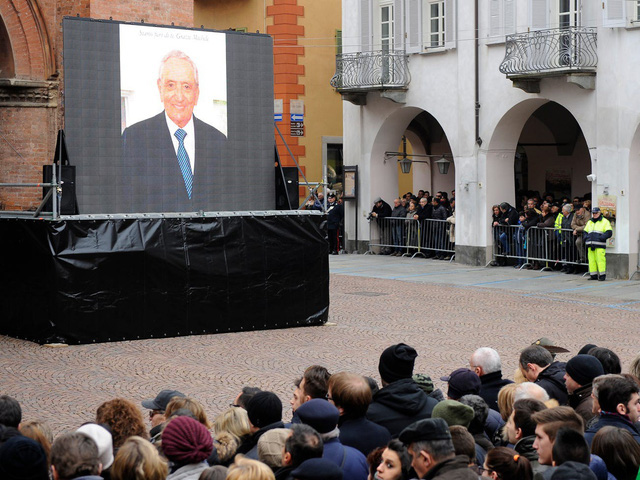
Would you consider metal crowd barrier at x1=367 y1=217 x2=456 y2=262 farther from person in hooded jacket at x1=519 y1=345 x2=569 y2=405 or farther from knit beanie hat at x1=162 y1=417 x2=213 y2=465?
knit beanie hat at x1=162 y1=417 x2=213 y2=465

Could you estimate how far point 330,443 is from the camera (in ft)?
18.9

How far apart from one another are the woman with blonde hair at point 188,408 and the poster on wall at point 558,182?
1065 inches

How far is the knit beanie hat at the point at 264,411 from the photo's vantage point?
629 centimetres

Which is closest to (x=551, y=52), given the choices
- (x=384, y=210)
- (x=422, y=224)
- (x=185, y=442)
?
(x=422, y=224)

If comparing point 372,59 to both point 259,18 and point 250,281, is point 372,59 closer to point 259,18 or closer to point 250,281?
point 259,18

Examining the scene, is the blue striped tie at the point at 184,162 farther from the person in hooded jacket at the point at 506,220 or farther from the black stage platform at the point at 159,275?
the person in hooded jacket at the point at 506,220

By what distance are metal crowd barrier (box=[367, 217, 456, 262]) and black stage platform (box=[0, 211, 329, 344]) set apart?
469 inches

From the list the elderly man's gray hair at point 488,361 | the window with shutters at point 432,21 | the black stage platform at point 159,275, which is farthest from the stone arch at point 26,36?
the elderly man's gray hair at point 488,361

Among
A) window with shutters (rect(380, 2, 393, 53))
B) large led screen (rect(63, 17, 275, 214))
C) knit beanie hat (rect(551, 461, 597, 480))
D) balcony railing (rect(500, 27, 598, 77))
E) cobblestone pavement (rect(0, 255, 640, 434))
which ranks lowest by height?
cobblestone pavement (rect(0, 255, 640, 434))

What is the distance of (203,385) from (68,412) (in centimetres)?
186

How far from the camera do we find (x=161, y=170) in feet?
53.3

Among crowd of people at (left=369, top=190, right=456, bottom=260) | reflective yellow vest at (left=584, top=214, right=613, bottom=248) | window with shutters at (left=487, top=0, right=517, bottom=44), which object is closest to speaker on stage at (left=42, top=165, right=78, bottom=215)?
reflective yellow vest at (left=584, top=214, right=613, bottom=248)

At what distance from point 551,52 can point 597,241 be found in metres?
4.65

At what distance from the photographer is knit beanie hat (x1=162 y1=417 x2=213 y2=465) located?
17.7 ft
